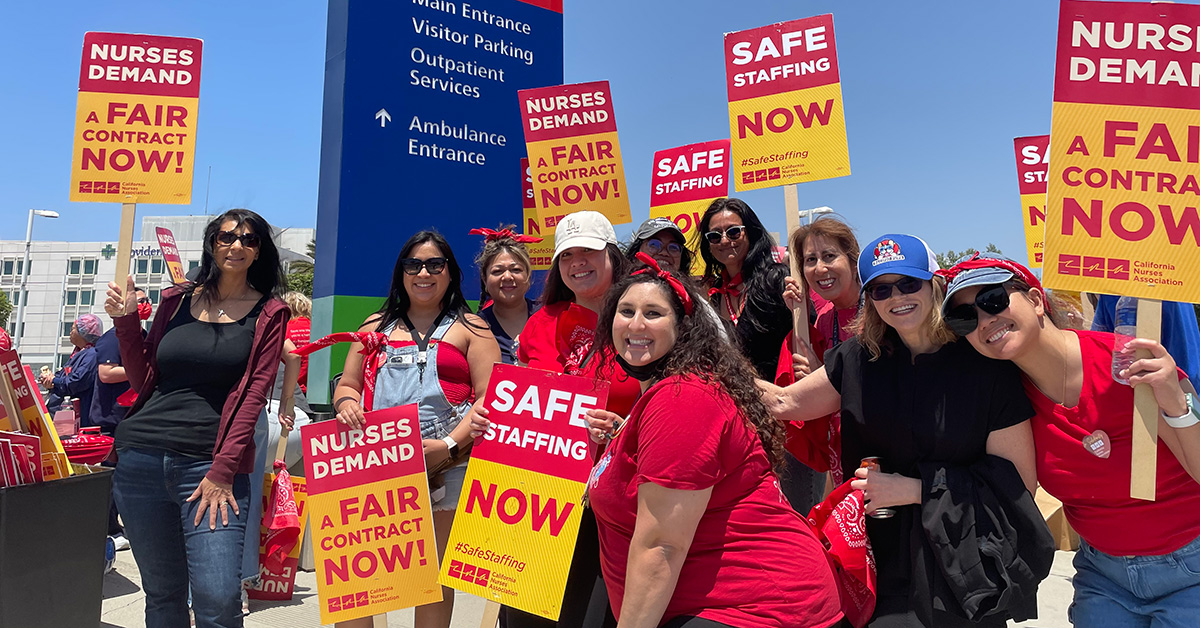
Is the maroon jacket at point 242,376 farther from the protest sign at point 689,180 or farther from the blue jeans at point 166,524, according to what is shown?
the protest sign at point 689,180

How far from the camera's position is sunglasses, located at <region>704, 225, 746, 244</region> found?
397cm

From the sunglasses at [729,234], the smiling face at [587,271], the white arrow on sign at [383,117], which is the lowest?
the smiling face at [587,271]

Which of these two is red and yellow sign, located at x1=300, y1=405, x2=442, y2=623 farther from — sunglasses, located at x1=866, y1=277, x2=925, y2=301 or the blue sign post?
the blue sign post

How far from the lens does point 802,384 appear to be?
267cm

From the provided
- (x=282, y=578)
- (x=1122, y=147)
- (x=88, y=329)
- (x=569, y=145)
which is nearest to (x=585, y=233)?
(x=1122, y=147)

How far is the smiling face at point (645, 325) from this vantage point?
2.41 meters

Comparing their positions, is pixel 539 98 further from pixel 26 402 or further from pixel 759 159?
pixel 26 402

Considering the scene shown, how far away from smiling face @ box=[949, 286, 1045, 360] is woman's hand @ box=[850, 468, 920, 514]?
441 millimetres

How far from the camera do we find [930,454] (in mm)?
2354

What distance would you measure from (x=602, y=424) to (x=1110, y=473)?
1.52 m

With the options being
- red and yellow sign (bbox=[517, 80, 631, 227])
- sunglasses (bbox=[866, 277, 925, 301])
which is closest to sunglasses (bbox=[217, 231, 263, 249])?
red and yellow sign (bbox=[517, 80, 631, 227])

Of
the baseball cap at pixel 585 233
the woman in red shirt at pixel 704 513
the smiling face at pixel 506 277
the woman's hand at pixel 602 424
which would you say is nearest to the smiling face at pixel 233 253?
the smiling face at pixel 506 277

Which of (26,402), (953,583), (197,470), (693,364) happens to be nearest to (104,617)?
(197,470)

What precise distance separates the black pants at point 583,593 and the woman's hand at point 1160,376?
1.70m
